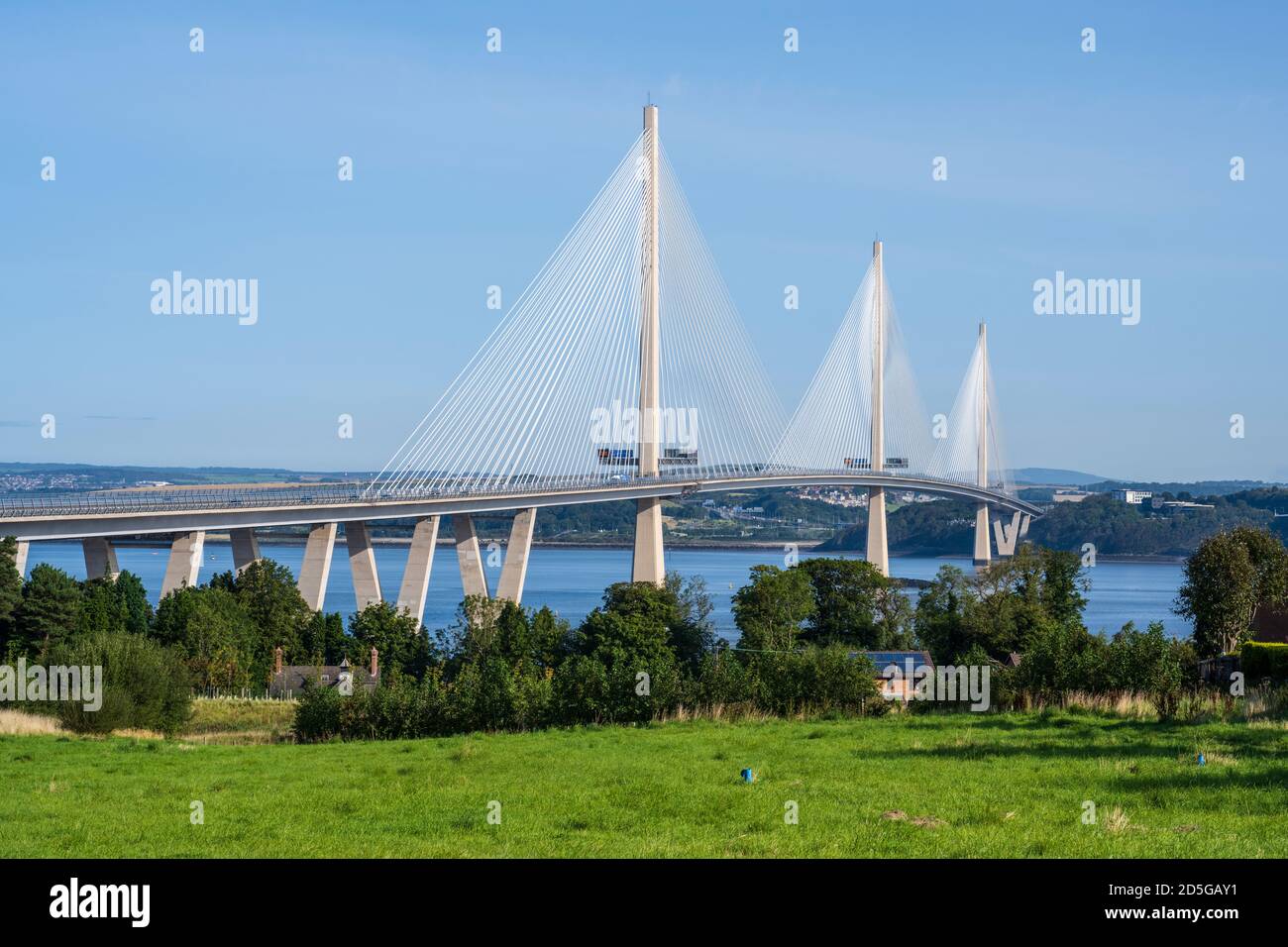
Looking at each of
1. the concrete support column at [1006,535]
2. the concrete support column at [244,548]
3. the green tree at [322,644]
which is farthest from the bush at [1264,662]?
the concrete support column at [1006,535]

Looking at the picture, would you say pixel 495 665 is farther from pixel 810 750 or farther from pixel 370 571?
pixel 370 571

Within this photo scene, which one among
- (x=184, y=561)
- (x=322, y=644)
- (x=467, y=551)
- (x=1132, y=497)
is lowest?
(x=322, y=644)

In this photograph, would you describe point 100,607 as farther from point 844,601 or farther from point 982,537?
point 982,537

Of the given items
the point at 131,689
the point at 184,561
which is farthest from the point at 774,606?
the point at 131,689

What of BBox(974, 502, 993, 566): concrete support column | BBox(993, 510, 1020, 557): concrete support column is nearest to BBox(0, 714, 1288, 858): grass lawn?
BBox(974, 502, 993, 566): concrete support column

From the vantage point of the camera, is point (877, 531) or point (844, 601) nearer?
point (844, 601)
